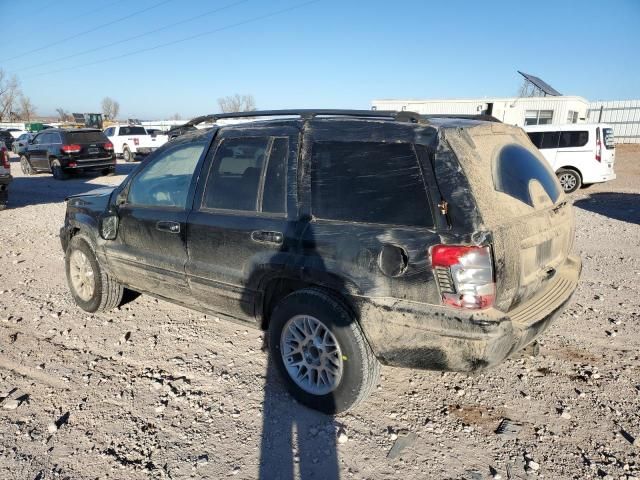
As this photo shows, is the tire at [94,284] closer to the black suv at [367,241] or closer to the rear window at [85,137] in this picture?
the black suv at [367,241]

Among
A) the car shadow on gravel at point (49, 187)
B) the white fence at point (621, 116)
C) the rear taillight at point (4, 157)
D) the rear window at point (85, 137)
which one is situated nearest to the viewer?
the rear taillight at point (4, 157)

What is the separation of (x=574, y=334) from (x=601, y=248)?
11.2ft

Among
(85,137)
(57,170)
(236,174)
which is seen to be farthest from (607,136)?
(57,170)

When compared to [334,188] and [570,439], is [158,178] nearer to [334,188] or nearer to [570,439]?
[334,188]

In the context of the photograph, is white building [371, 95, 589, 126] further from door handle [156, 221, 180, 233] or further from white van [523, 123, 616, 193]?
door handle [156, 221, 180, 233]

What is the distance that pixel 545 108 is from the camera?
24594 millimetres

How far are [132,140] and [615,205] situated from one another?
1935cm

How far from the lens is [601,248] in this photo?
21.4ft

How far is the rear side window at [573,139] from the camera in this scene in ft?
39.4

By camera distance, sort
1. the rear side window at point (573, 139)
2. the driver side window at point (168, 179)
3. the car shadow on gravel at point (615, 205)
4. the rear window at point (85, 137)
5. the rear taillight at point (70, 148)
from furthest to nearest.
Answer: the rear window at point (85, 137), the rear taillight at point (70, 148), the rear side window at point (573, 139), the car shadow on gravel at point (615, 205), the driver side window at point (168, 179)

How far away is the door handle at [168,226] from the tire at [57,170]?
14.2 m

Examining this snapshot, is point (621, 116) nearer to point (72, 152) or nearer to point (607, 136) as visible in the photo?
point (607, 136)

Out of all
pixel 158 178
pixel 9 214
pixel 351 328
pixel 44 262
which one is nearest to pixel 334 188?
pixel 351 328

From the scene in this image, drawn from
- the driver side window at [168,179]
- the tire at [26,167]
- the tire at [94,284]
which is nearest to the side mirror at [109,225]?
the driver side window at [168,179]
